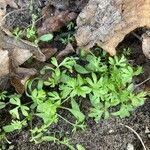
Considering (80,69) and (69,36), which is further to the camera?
(69,36)

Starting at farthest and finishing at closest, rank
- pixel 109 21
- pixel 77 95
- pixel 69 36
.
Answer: pixel 69 36 < pixel 77 95 < pixel 109 21

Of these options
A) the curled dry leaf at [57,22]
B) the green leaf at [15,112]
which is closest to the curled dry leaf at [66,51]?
the curled dry leaf at [57,22]

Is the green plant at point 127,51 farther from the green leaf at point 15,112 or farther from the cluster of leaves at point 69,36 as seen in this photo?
the green leaf at point 15,112

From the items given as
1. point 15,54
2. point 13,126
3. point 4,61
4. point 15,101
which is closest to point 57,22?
point 15,54

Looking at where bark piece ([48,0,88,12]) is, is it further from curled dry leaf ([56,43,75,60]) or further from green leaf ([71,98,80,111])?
green leaf ([71,98,80,111])

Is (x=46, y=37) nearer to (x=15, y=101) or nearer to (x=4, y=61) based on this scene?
(x=4, y=61)

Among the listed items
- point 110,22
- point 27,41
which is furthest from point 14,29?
point 110,22
